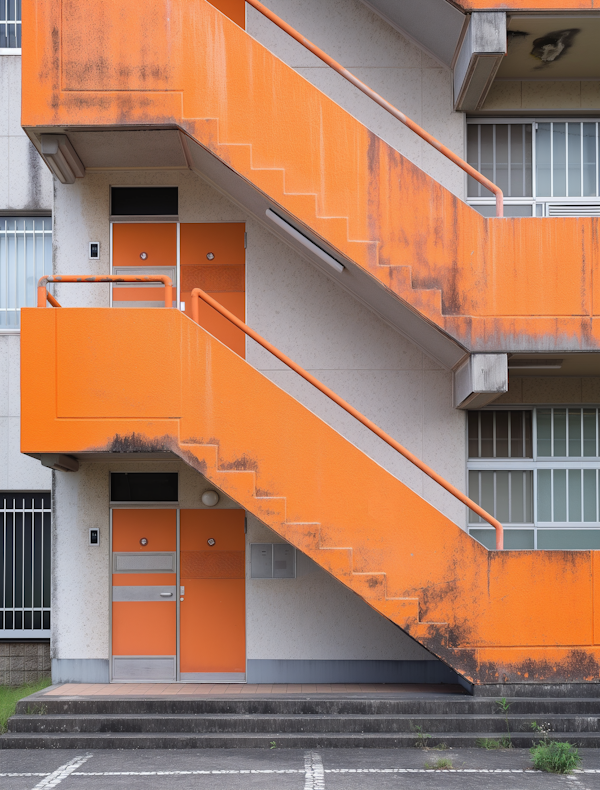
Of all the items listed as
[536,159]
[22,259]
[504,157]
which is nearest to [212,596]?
[22,259]

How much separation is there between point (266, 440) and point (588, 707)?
433cm

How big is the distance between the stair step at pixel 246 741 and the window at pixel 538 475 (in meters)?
2.66

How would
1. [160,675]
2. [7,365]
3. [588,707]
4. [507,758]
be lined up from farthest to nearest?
[7,365] → [160,675] → [588,707] → [507,758]

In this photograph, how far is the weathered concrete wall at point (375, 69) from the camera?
31.7 ft

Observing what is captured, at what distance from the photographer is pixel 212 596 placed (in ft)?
30.8

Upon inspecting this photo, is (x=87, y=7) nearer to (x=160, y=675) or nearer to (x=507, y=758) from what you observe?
(x=160, y=675)

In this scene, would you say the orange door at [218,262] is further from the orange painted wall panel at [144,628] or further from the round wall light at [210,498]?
the orange painted wall panel at [144,628]

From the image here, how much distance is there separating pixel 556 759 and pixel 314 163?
20.7ft

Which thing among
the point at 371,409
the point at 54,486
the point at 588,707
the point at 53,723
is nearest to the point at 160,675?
the point at 53,723

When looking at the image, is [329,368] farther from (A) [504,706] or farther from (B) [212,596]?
(A) [504,706]

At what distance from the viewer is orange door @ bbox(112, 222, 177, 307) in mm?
9727

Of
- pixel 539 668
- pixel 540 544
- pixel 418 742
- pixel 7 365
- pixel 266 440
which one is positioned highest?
pixel 7 365

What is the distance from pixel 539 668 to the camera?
7.80 meters

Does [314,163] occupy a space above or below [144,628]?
above
